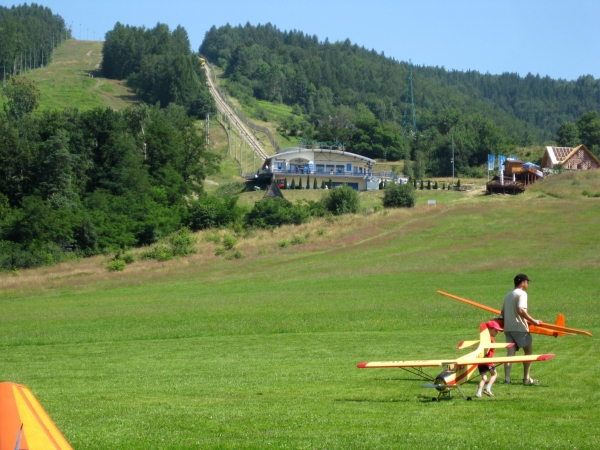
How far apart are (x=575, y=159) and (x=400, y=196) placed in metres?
39.1

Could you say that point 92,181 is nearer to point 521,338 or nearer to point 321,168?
point 321,168

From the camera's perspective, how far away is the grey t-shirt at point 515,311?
1502cm

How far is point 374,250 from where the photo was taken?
181 ft

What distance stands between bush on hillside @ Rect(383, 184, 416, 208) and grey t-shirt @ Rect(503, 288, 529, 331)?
2320 inches

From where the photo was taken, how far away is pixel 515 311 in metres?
15.2

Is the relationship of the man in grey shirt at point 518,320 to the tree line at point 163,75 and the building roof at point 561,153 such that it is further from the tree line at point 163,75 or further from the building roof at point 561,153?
the tree line at point 163,75

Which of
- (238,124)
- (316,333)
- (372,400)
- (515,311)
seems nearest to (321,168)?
(238,124)

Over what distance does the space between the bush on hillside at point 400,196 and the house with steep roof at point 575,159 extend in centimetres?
3385

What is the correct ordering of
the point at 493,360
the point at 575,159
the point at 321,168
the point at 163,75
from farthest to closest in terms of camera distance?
the point at 163,75
the point at 321,168
the point at 575,159
the point at 493,360

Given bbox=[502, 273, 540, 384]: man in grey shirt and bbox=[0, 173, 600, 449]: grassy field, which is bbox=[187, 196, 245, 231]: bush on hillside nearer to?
bbox=[0, 173, 600, 449]: grassy field

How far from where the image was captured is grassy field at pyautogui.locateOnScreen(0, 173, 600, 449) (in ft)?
38.5

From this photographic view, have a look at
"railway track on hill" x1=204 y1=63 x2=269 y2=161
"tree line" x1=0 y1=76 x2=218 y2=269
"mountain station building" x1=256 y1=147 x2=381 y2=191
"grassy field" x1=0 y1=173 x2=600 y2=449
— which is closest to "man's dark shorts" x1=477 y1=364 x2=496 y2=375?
"grassy field" x1=0 y1=173 x2=600 y2=449

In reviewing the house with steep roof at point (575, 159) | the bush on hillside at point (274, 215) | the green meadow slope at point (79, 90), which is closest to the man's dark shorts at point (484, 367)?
the bush on hillside at point (274, 215)

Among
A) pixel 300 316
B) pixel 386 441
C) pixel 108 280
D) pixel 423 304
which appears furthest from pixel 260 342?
pixel 108 280
